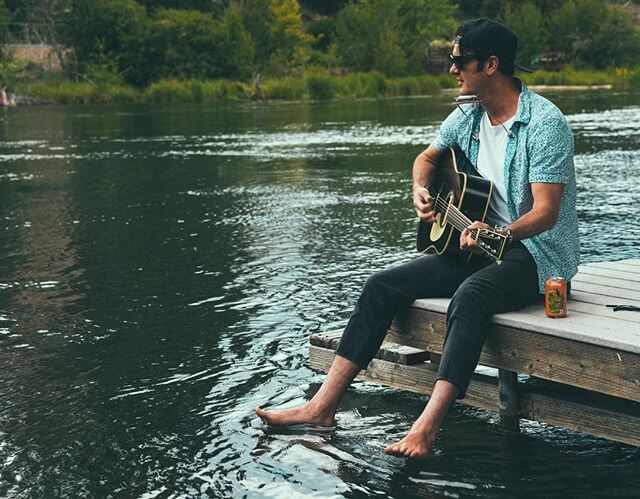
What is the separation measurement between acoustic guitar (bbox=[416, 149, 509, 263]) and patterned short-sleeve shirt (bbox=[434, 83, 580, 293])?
0.14 meters

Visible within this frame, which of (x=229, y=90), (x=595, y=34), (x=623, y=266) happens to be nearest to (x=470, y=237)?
(x=623, y=266)

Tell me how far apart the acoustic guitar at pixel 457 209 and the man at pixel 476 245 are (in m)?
0.05

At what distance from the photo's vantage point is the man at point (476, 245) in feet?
16.3

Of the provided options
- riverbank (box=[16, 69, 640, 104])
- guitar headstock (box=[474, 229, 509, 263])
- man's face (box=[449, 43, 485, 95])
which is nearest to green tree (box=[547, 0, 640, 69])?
riverbank (box=[16, 69, 640, 104])

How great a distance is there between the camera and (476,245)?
513 cm

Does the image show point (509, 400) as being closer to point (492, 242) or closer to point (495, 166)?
point (492, 242)

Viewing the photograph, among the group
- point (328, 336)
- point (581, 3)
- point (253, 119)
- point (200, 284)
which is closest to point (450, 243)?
point (328, 336)

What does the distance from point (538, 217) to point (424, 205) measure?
608 mm

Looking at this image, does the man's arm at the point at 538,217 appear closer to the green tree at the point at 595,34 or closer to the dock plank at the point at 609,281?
the dock plank at the point at 609,281

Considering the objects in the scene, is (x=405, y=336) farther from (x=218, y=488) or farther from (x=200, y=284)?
(x=200, y=284)

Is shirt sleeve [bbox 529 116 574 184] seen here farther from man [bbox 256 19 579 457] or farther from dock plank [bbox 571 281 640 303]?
dock plank [bbox 571 281 640 303]

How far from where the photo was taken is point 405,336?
215 inches

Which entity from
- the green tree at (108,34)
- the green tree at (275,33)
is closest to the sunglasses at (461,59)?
the green tree at (108,34)

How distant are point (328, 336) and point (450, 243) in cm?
85
